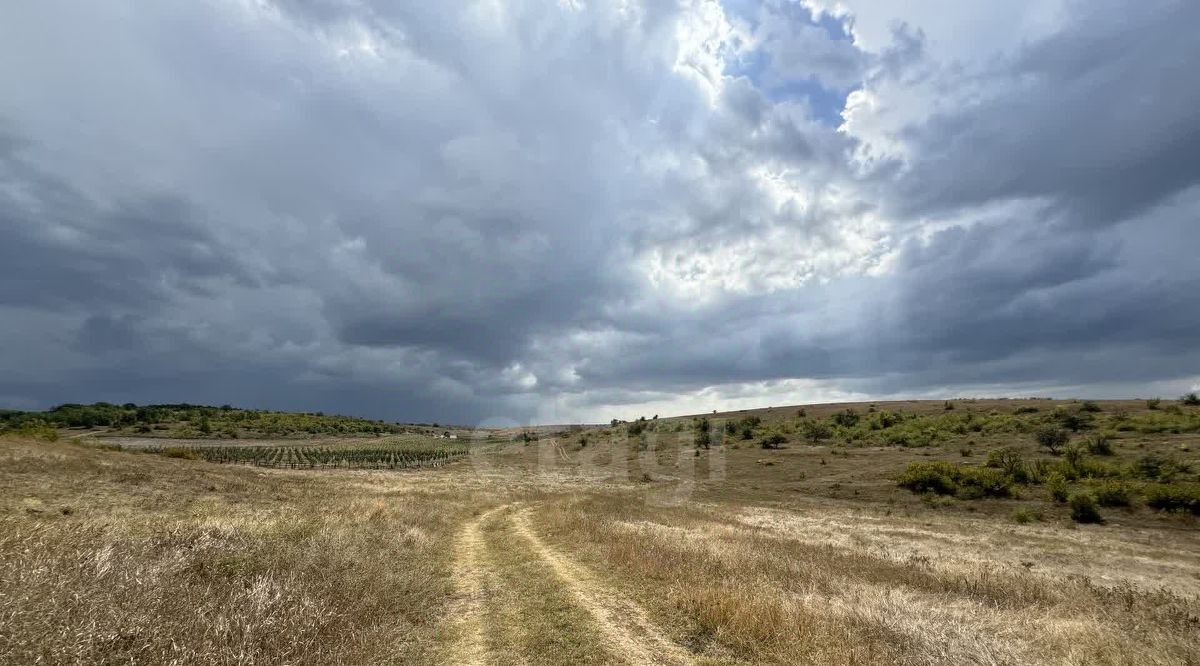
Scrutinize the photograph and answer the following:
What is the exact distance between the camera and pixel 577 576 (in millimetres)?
13984

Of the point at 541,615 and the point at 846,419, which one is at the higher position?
the point at 846,419

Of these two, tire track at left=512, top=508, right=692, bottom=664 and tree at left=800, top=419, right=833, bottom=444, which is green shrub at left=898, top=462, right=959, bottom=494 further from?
tire track at left=512, top=508, right=692, bottom=664

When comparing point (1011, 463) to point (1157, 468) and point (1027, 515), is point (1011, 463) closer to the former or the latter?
point (1157, 468)

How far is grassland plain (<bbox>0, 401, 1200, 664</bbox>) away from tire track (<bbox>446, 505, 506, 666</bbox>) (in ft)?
0.24

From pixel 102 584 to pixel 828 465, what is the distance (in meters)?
55.4

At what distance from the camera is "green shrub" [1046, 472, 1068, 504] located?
3484 centimetres

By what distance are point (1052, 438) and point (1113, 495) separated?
660 inches

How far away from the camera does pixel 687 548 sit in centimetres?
1731

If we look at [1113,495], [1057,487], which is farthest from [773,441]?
[1113,495]

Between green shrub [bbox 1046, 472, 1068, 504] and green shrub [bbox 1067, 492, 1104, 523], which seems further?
green shrub [bbox 1046, 472, 1068, 504]

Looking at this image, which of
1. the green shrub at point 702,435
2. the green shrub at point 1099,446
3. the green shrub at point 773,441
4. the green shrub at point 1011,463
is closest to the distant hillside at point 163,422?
the green shrub at point 702,435

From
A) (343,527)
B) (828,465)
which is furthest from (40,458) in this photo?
(828,465)

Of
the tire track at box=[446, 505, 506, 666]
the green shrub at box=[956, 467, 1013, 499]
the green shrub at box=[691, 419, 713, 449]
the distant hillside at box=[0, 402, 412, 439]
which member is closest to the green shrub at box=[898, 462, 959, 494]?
the green shrub at box=[956, 467, 1013, 499]

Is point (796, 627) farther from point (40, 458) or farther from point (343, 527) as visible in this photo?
point (40, 458)
